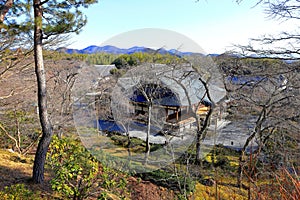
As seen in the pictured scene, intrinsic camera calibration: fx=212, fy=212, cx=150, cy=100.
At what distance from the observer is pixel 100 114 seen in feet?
19.9

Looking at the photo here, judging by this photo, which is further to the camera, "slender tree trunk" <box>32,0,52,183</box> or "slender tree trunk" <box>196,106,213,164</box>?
"slender tree trunk" <box>196,106,213,164</box>

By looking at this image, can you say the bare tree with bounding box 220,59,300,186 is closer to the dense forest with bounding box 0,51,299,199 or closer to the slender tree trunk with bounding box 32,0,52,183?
the dense forest with bounding box 0,51,299,199

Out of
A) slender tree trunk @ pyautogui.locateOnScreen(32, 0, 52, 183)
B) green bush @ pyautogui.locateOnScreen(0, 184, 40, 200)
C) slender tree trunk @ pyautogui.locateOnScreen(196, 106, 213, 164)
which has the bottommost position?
slender tree trunk @ pyautogui.locateOnScreen(196, 106, 213, 164)

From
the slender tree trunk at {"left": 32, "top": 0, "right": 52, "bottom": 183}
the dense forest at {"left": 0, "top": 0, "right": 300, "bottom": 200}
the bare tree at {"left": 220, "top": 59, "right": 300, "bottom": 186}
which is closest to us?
the slender tree trunk at {"left": 32, "top": 0, "right": 52, "bottom": 183}

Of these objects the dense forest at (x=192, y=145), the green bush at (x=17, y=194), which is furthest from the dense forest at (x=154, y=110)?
the green bush at (x=17, y=194)

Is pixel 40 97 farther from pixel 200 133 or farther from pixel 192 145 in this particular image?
pixel 192 145

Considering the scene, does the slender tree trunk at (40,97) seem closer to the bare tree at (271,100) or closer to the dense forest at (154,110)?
the dense forest at (154,110)

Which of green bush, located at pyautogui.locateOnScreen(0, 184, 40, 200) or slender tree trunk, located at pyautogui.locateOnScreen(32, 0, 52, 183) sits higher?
slender tree trunk, located at pyautogui.locateOnScreen(32, 0, 52, 183)

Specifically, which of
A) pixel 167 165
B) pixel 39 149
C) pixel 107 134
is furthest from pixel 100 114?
pixel 39 149

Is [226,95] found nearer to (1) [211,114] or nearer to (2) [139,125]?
(1) [211,114]

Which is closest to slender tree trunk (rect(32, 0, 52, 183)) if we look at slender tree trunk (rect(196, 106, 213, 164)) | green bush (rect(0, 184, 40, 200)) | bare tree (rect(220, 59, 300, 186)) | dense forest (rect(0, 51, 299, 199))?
green bush (rect(0, 184, 40, 200))

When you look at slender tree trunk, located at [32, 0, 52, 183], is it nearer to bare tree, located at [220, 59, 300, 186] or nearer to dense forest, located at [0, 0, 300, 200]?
dense forest, located at [0, 0, 300, 200]

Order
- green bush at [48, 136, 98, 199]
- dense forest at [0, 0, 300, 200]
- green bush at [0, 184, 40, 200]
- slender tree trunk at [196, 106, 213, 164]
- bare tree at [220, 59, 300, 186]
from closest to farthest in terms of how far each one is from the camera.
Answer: green bush at [0, 184, 40, 200]
green bush at [48, 136, 98, 199]
dense forest at [0, 0, 300, 200]
bare tree at [220, 59, 300, 186]
slender tree trunk at [196, 106, 213, 164]

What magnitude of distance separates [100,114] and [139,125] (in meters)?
1.21
